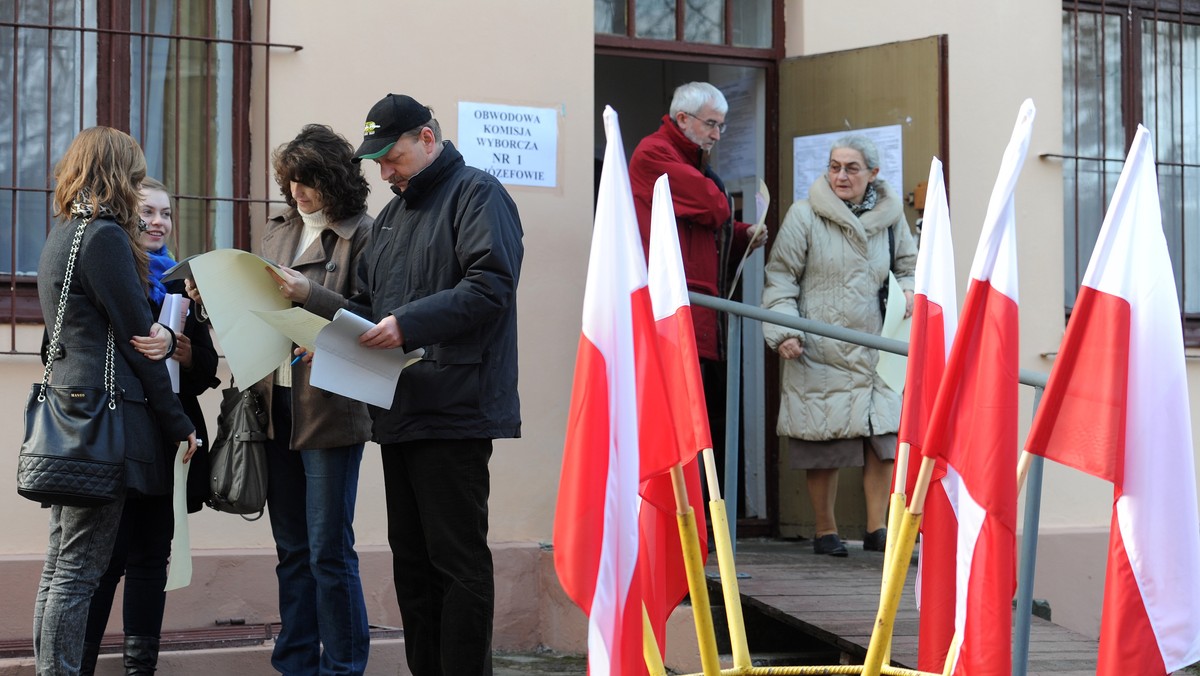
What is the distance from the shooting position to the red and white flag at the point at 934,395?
3512 millimetres

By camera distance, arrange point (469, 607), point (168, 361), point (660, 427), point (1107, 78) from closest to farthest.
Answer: point (660, 427), point (469, 607), point (168, 361), point (1107, 78)

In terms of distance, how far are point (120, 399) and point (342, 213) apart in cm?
90

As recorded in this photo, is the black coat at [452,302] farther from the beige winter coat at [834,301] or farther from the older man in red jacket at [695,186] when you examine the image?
the beige winter coat at [834,301]

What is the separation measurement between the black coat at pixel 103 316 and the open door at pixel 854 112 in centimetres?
295

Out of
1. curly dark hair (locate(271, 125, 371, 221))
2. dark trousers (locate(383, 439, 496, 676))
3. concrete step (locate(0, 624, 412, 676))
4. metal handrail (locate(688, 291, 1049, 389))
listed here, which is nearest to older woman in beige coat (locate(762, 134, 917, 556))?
metal handrail (locate(688, 291, 1049, 389))

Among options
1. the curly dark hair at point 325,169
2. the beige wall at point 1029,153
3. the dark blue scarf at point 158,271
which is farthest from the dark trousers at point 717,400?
the dark blue scarf at point 158,271

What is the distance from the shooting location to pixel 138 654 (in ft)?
14.5

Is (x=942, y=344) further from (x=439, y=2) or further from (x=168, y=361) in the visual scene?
(x=439, y=2)

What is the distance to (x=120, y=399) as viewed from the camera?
13.4 feet

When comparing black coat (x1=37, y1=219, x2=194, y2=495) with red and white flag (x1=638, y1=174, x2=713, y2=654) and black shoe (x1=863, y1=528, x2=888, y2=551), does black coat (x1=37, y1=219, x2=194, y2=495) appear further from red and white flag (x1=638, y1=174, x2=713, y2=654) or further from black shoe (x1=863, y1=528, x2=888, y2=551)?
black shoe (x1=863, y1=528, x2=888, y2=551)

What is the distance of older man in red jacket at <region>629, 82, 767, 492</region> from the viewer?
5.75 m

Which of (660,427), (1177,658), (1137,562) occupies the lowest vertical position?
(1177,658)

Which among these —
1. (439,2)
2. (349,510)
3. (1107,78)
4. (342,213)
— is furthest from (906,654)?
(1107,78)

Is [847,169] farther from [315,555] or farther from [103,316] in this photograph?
[103,316]
